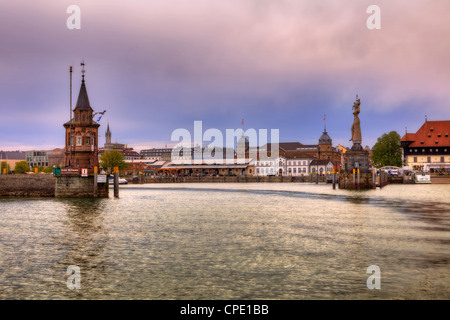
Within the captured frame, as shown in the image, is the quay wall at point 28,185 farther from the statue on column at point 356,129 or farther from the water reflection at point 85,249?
the statue on column at point 356,129

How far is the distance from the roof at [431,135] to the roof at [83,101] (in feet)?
361

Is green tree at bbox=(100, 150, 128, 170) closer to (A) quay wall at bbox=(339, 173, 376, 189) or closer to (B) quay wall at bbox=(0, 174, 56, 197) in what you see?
(A) quay wall at bbox=(339, 173, 376, 189)

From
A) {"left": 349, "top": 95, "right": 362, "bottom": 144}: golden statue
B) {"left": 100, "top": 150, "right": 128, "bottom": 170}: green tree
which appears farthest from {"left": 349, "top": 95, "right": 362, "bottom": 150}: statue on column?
{"left": 100, "top": 150, "right": 128, "bottom": 170}: green tree

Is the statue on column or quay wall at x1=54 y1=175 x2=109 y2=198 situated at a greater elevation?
the statue on column

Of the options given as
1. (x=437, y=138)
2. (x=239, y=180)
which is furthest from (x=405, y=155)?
(x=239, y=180)

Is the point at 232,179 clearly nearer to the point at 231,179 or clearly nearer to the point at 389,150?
the point at 231,179

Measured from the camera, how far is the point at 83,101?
73.6 metres

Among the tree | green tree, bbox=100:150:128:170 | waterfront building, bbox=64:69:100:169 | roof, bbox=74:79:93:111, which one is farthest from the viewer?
green tree, bbox=100:150:128:170

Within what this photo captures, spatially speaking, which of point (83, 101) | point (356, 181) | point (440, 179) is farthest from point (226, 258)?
point (440, 179)

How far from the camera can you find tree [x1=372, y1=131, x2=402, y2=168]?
5448 inches

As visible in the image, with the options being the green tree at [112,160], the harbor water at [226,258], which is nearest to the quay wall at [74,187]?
the harbor water at [226,258]

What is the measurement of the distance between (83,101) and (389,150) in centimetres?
9856

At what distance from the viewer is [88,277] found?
48.9 feet

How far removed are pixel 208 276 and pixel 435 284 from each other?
7060 mm
